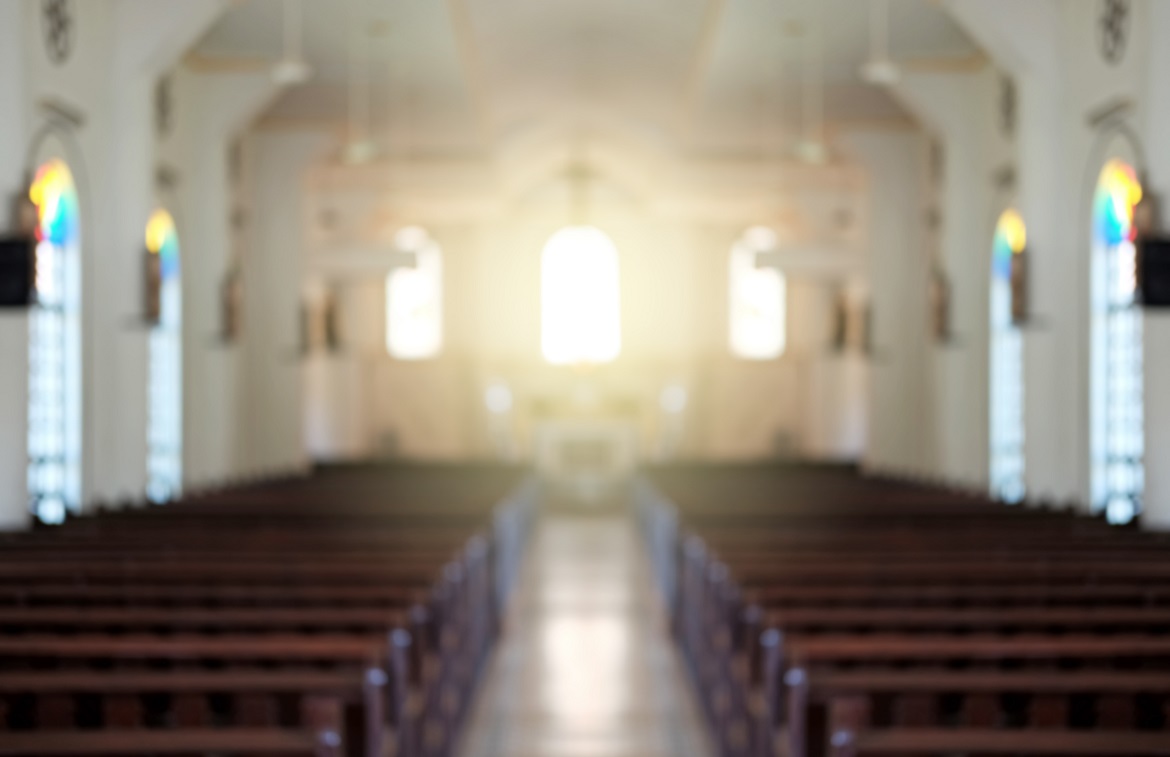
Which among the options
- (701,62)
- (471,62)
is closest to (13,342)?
(471,62)

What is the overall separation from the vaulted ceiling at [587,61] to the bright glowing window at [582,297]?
5.78 metres

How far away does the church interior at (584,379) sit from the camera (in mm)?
4953

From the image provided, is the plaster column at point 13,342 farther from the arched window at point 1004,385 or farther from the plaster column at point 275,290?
the arched window at point 1004,385

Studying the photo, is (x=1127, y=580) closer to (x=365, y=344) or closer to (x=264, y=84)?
(x=264, y=84)

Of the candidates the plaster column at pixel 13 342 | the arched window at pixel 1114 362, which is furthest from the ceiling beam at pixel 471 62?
the arched window at pixel 1114 362

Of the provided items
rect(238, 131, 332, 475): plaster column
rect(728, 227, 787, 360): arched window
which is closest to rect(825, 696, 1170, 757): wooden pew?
rect(238, 131, 332, 475): plaster column

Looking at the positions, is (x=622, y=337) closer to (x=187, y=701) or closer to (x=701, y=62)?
(x=701, y=62)

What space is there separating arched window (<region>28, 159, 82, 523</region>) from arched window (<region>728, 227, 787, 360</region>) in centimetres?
1630

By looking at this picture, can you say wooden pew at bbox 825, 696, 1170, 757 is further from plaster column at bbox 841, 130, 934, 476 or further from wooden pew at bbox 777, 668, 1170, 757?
plaster column at bbox 841, 130, 934, 476

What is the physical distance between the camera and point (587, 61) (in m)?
18.6

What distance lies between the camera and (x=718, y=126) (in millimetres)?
19672

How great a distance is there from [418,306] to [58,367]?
50.2ft

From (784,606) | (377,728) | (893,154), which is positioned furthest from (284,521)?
(893,154)

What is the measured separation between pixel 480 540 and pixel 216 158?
7.86 metres
